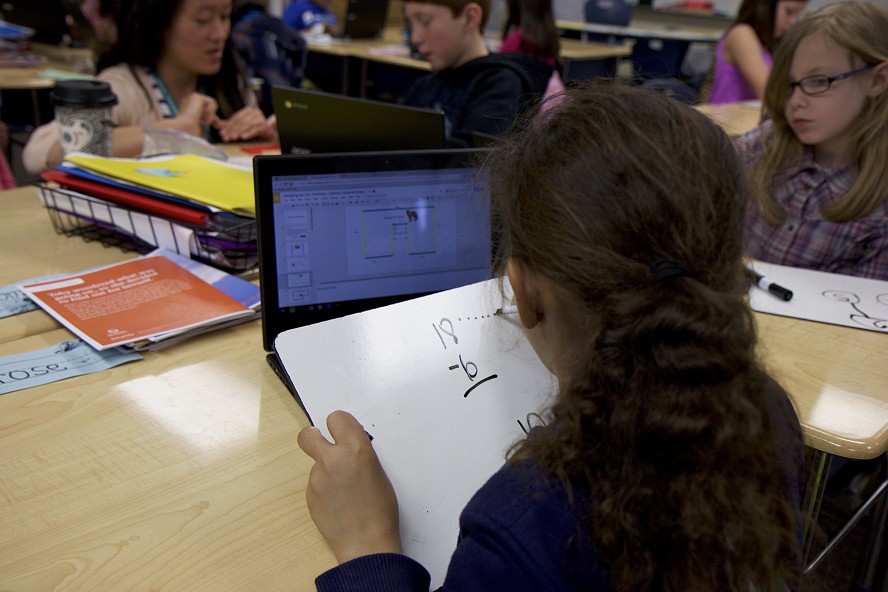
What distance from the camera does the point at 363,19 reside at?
4.71m

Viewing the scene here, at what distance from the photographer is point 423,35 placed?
2.19 m

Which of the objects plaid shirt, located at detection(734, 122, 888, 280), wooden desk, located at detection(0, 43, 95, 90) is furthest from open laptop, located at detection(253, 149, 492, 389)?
wooden desk, located at detection(0, 43, 95, 90)

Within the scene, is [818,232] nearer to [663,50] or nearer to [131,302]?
[131,302]

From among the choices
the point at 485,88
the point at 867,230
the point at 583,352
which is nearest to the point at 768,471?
the point at 583,352

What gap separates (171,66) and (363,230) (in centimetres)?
136

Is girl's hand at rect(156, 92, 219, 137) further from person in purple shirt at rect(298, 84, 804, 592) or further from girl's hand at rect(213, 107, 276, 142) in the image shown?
person in purple shirt at rect(298, 84, 804, 592)

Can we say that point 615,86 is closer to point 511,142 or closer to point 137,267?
point 511,142

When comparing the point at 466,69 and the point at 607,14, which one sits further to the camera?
the point at 607,14

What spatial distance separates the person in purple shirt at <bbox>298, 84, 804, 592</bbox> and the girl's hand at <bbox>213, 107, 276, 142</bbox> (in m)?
1.56

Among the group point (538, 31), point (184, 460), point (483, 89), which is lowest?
→ point (184, 460)

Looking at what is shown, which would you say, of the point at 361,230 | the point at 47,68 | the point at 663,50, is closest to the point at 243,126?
the point at 361,230

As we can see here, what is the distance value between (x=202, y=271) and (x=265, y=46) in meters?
2.16

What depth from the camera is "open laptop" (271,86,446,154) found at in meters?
1.27

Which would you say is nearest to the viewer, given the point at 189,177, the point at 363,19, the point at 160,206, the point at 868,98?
the point at 160,206
